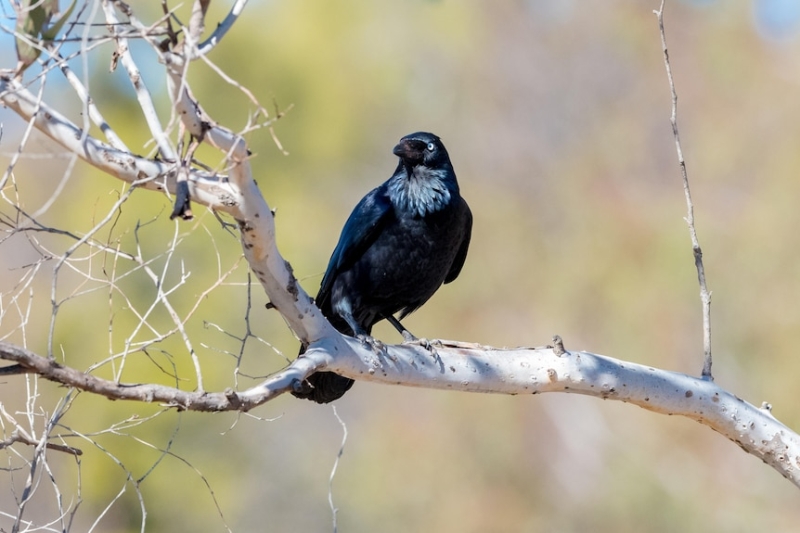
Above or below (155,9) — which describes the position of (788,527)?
below

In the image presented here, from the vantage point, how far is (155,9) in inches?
504

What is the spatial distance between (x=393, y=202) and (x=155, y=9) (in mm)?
9000

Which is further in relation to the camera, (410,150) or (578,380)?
(410,150)

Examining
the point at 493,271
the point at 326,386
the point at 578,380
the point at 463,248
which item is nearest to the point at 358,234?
the point at 463,248

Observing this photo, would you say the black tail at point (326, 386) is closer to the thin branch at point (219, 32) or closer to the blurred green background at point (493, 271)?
the thin branch at point (219, 32)

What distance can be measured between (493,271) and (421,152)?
31.1 ft

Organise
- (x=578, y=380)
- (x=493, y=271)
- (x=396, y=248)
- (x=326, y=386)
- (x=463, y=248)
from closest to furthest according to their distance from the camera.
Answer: (x=578, y=380) → (x=326, y=386) → (x=396, y=248) → (x=463, y=248) → (x=493, y=271)

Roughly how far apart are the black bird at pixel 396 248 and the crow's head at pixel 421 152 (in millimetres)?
17

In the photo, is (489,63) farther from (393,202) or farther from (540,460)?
(393,202)

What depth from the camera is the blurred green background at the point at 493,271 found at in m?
10.5

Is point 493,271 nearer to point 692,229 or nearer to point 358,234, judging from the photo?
point 358,234

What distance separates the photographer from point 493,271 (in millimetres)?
14609

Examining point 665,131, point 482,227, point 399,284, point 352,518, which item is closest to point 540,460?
point 352,518

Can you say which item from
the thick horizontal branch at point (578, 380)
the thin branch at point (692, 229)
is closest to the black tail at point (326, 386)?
the thick horizontal branch at point (578, 380)
